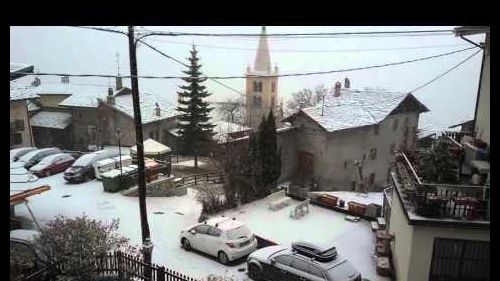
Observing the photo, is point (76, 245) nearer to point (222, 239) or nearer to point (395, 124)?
point (222, 239)

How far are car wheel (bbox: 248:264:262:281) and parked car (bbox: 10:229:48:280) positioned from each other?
128 inches

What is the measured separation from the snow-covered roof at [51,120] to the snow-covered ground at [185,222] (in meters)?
9.64

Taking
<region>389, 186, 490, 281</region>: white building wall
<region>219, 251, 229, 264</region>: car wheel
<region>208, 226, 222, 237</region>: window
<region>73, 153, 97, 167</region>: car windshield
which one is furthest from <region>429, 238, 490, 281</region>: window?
<region>73, 153, 97, 167</region>: car windshield

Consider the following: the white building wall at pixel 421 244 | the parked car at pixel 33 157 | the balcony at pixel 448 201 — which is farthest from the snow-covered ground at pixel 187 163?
the balcony at pixel 448 201

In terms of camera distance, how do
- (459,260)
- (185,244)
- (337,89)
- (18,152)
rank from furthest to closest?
(337,89)
(18,152)
(185,244)
(459,260)

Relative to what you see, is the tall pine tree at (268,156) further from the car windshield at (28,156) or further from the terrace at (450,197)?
the car windshield at (28,156)

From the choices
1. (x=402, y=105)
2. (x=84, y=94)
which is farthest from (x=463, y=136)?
(x=84, y=94)

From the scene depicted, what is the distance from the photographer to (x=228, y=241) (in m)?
7.95

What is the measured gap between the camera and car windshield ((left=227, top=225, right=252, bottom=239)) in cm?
806

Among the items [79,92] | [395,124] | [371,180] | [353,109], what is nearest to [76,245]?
[353,109]

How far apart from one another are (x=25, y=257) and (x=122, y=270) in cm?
145

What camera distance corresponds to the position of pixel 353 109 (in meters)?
17.0

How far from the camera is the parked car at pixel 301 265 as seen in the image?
6660 millimetres
